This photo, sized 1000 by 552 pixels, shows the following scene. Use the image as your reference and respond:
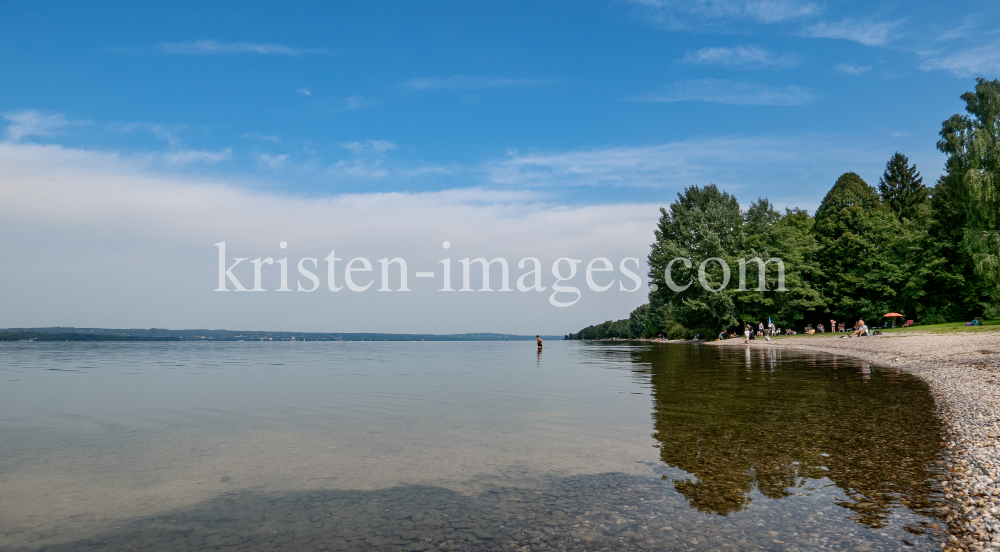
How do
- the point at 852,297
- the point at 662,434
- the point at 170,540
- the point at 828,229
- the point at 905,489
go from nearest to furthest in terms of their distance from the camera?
the point at 170,540, the point at 905,489, the point at 662,434, the point at 852,297, the point at 828,229

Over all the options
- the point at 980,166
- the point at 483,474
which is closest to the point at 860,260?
the point at 980,166

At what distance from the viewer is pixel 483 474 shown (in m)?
9.67

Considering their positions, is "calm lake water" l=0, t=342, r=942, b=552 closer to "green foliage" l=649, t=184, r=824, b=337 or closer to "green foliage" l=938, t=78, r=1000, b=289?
"green foliage" l=938, t=78, r=1000, b=289

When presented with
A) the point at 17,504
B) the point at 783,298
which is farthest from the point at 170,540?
the point at 783,298

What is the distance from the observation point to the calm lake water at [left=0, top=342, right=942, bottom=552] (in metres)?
6.79

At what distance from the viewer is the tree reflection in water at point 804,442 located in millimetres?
8125

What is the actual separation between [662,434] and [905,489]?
517 cm

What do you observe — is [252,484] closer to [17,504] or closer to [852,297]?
[17,504]

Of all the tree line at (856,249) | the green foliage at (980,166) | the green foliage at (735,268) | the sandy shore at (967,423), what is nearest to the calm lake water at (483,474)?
the sandy shore at (967,423)

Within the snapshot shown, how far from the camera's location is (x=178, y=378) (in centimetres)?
3180

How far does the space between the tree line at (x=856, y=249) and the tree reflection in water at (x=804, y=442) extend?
4049cm

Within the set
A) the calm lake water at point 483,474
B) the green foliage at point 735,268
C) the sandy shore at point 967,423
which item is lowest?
the calm lake water at point 483,474

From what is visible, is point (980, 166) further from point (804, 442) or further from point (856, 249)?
point (804, 442)

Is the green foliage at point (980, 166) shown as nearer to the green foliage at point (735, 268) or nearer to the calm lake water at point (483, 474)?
the green foliage at point (735, 268)
